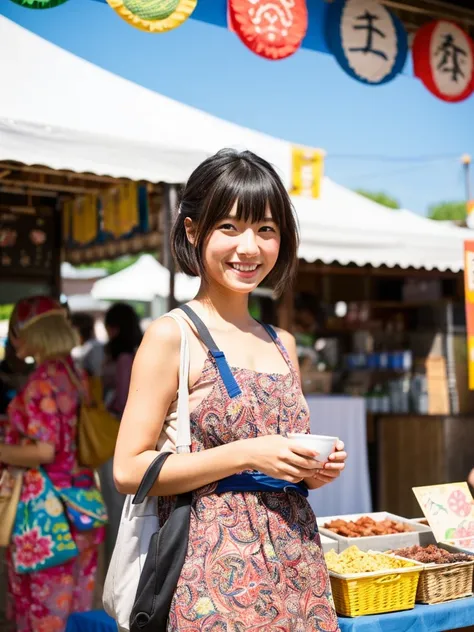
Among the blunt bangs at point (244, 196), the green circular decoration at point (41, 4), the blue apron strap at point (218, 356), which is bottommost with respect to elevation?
the blue apron strap at point (218, 356)

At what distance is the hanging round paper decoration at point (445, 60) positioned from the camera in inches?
177

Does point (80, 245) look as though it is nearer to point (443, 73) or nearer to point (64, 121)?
point (64, 121)

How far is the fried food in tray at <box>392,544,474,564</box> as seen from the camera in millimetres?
2541

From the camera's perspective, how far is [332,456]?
62.9 inches

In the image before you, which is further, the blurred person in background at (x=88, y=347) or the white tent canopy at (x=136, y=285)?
the white tent canopy at (x=136, y=285)

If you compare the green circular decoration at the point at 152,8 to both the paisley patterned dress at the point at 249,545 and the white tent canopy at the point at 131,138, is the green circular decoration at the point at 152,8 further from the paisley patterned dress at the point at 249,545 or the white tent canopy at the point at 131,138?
the paisley patterned dress at the point at 249,545

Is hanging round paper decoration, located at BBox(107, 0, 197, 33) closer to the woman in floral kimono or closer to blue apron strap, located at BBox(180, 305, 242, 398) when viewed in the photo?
the woman in floral kimono

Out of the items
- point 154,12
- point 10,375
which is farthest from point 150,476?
point 10,375

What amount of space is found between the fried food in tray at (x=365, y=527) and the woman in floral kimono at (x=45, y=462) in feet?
3.86

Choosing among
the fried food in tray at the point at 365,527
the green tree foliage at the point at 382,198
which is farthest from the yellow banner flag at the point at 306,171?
the green tree foliage at the point at 382,198

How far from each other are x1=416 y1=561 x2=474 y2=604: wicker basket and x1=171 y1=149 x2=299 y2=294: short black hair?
1273 mm

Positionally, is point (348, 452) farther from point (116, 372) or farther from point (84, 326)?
point (84, 326)

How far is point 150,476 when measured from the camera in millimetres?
1589

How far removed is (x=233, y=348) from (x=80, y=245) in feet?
14.2
